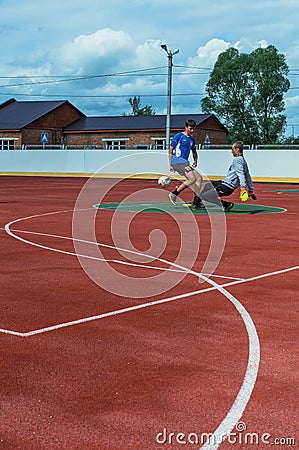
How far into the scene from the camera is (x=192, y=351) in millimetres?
5641


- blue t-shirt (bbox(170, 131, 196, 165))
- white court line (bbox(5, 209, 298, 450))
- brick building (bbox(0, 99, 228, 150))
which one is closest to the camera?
white court line (bbox(5, 209, 298, 450))

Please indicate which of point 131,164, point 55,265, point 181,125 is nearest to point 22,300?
point 55,265

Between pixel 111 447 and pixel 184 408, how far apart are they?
696 mm

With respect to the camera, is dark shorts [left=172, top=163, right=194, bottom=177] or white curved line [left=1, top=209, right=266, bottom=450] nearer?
white curved line [left=1, top=209, right=266, bottom=450]

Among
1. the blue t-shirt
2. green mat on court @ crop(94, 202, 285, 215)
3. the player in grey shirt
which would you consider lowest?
green mat on court @ crop(94, 202, 285, 215)

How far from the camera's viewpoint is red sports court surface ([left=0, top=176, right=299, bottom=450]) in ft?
13.5

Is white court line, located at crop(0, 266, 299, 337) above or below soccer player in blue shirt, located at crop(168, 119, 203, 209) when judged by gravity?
below

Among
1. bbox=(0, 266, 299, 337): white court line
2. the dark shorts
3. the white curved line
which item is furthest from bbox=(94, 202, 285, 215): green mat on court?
the white curved line

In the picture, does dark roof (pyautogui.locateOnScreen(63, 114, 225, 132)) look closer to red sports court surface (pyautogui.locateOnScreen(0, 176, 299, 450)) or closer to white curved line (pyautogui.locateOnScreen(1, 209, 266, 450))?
A: red sports court surface (pyautogui.locateOnScreen(0, 176, 299, 450))

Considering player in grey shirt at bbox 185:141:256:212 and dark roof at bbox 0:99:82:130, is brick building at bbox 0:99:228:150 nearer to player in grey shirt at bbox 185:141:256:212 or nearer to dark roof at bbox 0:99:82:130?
dark roof at bbox 0:99:82:130

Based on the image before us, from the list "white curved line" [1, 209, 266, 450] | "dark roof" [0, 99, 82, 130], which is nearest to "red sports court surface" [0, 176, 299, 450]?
"white curved line" [1, 209, 266, 450]

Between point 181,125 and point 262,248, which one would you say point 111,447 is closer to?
point 262,248

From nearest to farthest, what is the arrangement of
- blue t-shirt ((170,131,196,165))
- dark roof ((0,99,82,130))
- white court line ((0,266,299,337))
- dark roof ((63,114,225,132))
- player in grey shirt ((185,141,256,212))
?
white court line ((0,266,299,337)), player in grey shirt ((185,141,256,212)), blue t-shirt ((170,131,196,165)), dark roof ((63,114,225,132)), dark roof ((0,99,82,130))

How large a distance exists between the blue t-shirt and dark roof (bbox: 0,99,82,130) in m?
46.6
